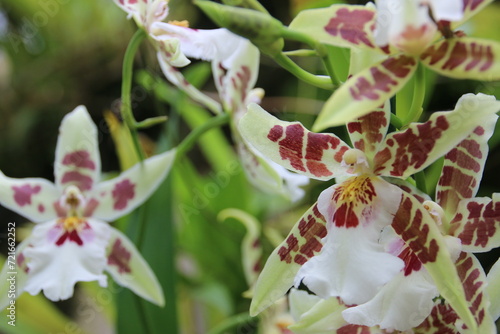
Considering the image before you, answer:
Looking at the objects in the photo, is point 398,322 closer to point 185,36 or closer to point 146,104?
point 185,36

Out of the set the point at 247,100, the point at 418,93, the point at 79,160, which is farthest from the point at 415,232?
the point at 79,160

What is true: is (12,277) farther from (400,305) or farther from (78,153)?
(400,305)

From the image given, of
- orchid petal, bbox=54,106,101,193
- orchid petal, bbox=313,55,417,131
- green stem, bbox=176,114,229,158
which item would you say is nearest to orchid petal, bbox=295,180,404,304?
orchid petal, bbox=313,55,417,131

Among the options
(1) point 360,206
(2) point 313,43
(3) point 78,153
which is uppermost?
(2) point 313,43

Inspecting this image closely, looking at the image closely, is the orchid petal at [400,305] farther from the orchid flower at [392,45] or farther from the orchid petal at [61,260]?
the orchid petal at [61,260]

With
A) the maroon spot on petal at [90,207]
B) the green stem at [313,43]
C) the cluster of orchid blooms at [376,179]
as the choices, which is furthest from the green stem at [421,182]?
the maroon spot on petal at [90,207]

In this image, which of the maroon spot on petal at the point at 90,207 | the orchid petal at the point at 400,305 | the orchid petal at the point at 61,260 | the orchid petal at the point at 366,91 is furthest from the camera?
the maroon spot on petal at the point at 90,207
